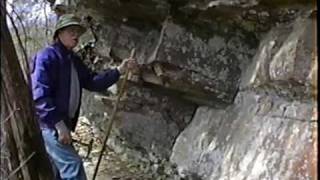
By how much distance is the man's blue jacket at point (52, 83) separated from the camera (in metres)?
5.07

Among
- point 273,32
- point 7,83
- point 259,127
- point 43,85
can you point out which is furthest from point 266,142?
point 7,83

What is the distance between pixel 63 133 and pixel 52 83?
1.37 feet

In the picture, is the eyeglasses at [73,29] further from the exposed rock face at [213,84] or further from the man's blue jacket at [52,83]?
the exposed rock face at [213,84]

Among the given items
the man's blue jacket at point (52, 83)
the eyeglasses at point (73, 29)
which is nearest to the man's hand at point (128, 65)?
the man's blue jacket at point (52, 83)

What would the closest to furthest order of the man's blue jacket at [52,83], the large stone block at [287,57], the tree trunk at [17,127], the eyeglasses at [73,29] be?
the tree trunk at [17,127], the large stone block at [287,57], the man's blue jacket at [52,83], the eyeglasses at [73,29]

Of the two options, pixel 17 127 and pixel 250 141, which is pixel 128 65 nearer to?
A: pixel 250 141

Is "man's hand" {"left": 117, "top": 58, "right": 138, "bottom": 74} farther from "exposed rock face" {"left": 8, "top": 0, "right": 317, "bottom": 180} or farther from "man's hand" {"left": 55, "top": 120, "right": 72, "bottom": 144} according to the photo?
"man's hand" {"left": 55, "top": 120, "right": 72, "bottom": 144}

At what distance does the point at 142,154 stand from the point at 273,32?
2453mm

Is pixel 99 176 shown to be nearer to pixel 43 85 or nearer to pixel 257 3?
pixel 43 85

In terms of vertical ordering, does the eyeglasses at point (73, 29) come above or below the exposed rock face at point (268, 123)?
above

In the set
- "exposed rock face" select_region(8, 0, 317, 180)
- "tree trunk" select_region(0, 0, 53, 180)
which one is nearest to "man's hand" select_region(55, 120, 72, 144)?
"tree trunk" select_region(0, 0, 53, 180)

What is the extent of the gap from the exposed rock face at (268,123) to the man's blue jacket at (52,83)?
4.67 feet

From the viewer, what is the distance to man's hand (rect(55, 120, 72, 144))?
509 centimetres

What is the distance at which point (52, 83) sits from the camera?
517 centimetres
